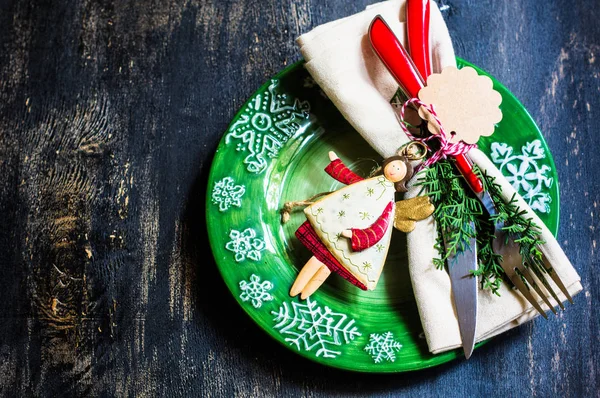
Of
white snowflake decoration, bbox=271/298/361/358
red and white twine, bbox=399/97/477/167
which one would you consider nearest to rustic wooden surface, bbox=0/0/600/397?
white snowflake decoration, bbox=271/298/361/358

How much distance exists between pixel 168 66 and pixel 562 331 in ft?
2.24

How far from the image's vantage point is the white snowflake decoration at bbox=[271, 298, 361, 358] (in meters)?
0.67

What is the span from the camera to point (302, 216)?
2.38 feet

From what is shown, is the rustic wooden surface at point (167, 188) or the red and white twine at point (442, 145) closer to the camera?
the red and white twine at point (442, 145)

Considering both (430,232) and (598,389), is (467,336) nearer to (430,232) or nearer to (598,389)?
(430,232)

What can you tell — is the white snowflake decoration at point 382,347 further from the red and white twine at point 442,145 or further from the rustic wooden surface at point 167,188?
the red and white twine at point 442,145

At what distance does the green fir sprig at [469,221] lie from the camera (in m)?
0.64

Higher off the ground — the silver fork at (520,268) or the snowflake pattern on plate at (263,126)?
the snowflake pattern on plate at (263,126)

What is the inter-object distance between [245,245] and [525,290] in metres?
0.35

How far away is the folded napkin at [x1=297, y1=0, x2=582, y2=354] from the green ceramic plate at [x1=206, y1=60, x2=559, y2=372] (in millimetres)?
40

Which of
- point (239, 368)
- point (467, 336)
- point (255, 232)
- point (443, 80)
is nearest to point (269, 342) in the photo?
point (239, 368)

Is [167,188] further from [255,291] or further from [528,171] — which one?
[528,171]

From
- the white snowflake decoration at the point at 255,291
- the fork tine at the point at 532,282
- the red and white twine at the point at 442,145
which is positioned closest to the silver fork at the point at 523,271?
the fork tine at the point at 532,282

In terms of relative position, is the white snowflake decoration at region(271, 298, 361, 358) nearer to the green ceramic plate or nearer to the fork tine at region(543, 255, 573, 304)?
the green ceramic plate
